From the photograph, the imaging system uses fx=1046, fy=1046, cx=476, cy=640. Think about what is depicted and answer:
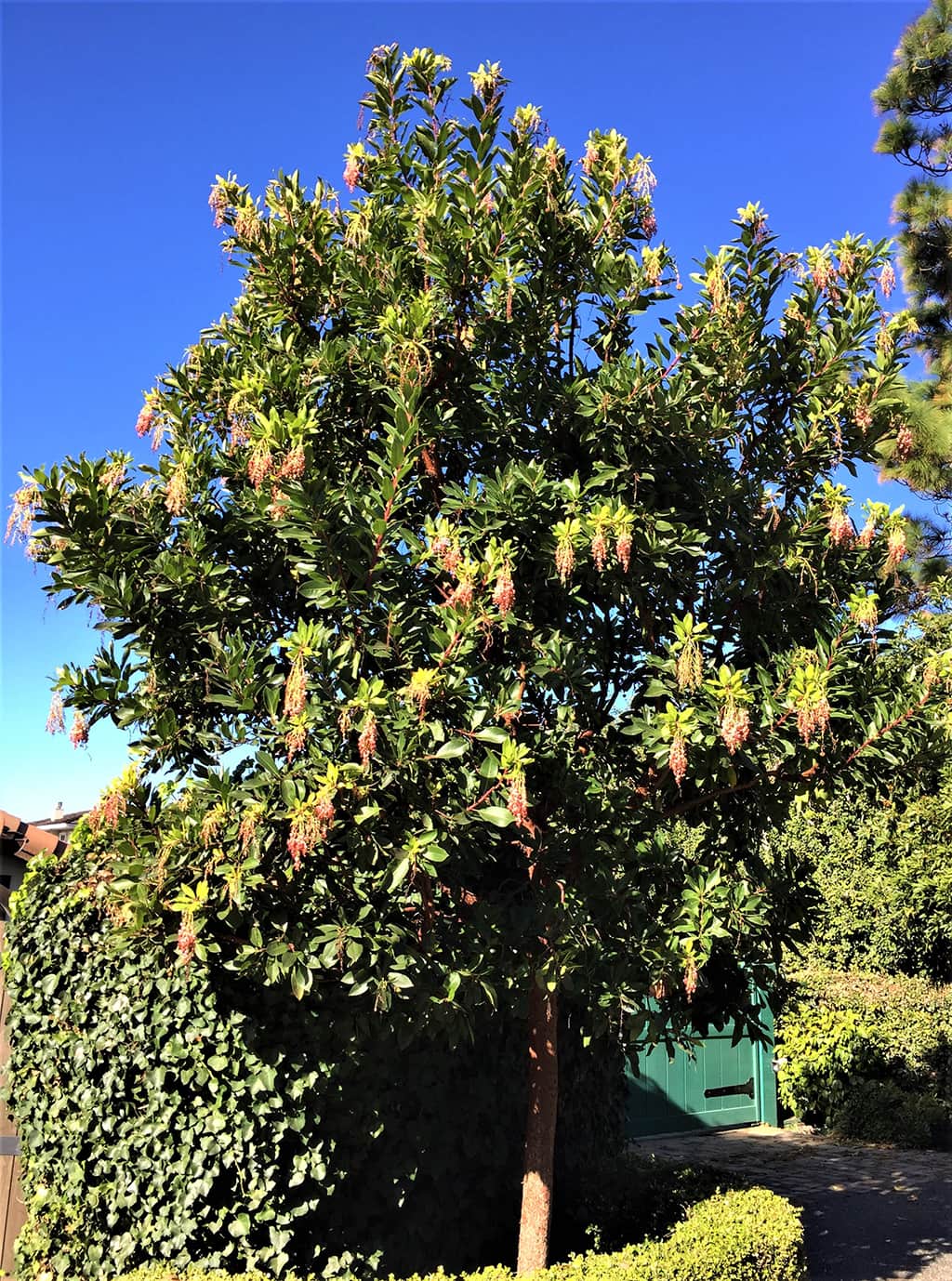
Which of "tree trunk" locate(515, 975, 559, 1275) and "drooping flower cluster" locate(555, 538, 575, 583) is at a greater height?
"drooping flower cluster" locate(555, 538, 575, 583)

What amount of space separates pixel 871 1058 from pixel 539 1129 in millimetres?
8857

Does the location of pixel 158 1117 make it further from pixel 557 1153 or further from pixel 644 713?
pixel 644 713

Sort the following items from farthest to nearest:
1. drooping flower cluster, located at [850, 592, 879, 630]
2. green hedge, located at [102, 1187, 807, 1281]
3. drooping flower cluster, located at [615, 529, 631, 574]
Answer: green hedge, located at [102, 1187, 807, 1281] → drooping flower cluster, located at [850, 592, 879, 630] → drooping flower cluster, located at [615, 529, 631, 574]

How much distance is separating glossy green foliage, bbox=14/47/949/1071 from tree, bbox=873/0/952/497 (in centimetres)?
810

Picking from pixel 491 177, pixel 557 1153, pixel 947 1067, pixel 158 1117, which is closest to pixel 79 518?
pixel 491 177

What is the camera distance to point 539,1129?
648 cm

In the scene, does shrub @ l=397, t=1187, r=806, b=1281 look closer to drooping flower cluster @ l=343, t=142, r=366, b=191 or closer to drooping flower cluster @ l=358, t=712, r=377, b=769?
drooping flower cluster @ l=358, t=712, r=377, b=769

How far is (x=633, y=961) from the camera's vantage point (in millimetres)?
5434

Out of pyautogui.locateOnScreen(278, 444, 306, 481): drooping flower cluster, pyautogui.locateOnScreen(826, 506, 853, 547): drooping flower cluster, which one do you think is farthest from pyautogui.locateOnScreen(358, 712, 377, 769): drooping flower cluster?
pyautogui.locateOnScreen(826, 506, 853, 547): drooping flower cluster

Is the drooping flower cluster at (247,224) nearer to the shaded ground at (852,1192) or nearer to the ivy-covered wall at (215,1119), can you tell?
the ivy-covered wall at (215,1119)

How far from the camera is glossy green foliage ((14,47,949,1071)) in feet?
16.1

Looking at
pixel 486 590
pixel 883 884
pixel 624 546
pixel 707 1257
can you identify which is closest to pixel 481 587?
pixel 486 590

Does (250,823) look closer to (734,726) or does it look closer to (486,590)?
(486,590)

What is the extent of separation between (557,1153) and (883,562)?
16.0ft
